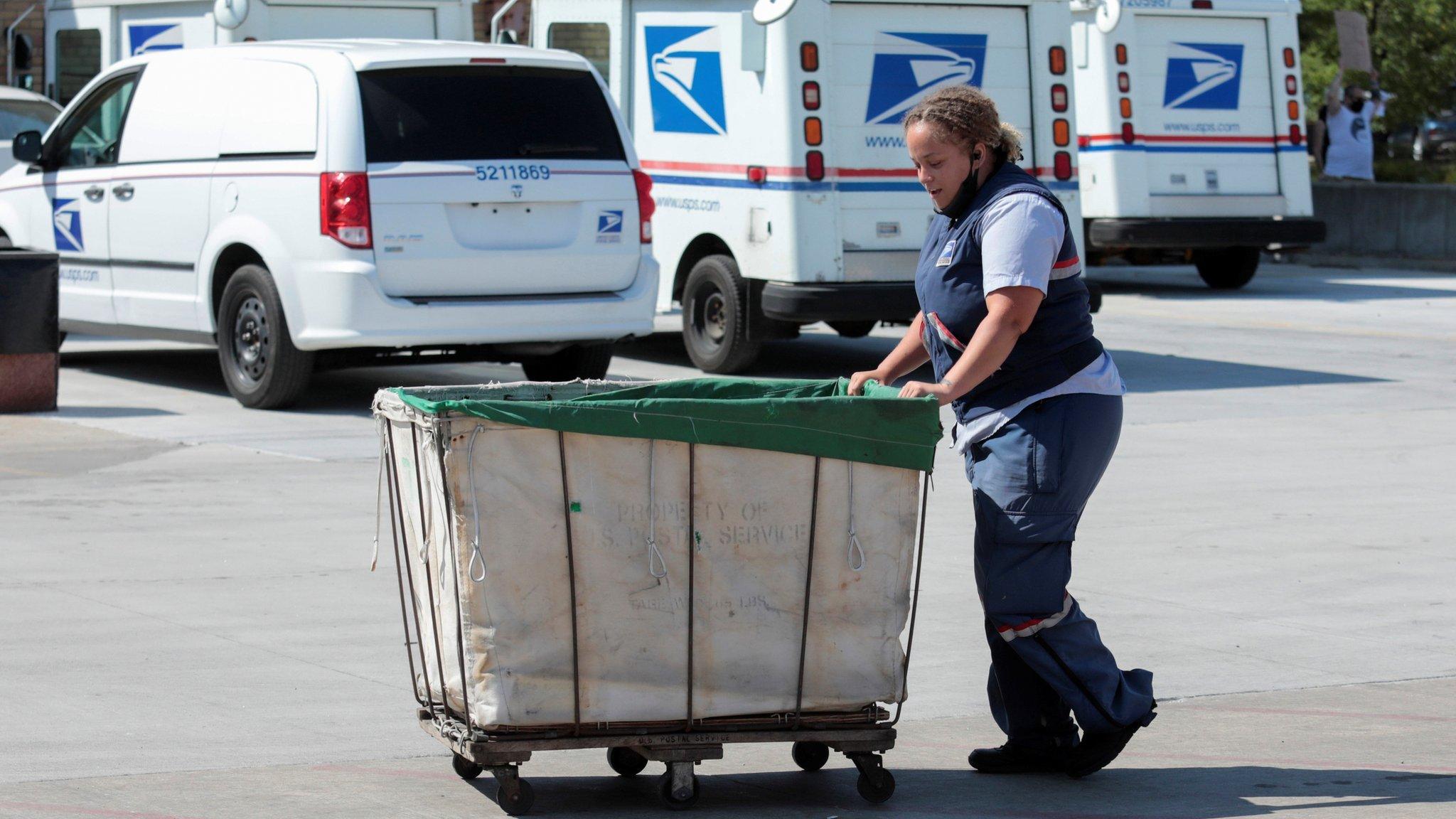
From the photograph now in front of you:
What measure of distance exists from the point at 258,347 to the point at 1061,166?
205 inches

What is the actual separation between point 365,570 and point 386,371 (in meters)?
6.34

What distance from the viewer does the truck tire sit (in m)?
20.9

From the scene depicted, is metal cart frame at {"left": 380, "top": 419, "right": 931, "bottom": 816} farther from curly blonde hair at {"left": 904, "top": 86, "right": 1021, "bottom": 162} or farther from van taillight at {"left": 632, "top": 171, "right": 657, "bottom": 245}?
van taillight at {"left": 632, "top": 171, "right": 657, "bottom": 245}

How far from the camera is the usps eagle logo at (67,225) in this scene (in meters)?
12.9

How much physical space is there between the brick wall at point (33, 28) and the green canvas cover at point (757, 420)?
1898cm

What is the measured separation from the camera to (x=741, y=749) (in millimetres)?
5488

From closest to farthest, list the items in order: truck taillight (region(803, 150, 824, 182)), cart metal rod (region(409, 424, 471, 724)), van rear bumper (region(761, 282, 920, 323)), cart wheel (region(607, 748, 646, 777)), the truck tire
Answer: cart metal rod (region(409, 424, 471, 724)) < cart wheel (region(607, 748, 646, 777)) < van rear bumper (region(761, 282, 920, 323)) < truck taillight (region(803, 150, 824, 182)) < the truck tire

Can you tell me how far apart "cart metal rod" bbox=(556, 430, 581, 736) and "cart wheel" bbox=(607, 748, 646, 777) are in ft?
1.26

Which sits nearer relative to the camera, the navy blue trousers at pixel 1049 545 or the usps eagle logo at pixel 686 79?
the navy blue trousers at pixel 1049 545

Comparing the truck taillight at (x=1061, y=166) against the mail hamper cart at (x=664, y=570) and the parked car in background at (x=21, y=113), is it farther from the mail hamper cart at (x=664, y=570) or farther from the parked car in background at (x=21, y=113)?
the mail hamper cart at (x=664, y=570)

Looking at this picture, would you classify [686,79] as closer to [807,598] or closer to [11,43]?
[11,43]

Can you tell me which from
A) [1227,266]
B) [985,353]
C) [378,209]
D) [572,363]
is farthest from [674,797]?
[1227,266]

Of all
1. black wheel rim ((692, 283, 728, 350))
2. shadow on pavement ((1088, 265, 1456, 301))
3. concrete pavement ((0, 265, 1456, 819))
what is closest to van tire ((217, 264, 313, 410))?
concrete pavement ((0, 265, 1456, 819))

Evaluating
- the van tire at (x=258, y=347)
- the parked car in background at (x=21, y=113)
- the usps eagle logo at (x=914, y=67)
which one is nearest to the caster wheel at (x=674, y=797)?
the van tire at (x=258, y=347)
